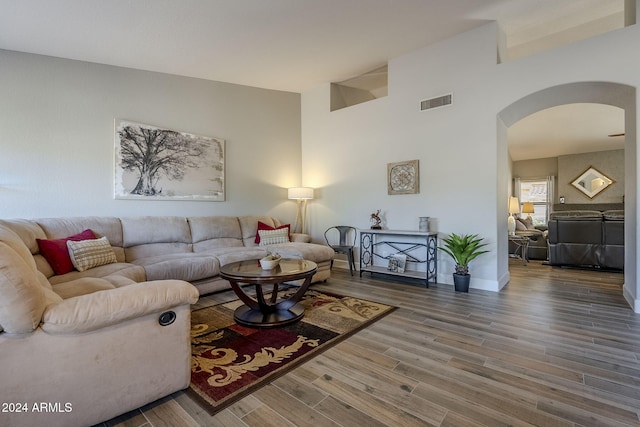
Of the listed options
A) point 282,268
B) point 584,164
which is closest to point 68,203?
point 282,268

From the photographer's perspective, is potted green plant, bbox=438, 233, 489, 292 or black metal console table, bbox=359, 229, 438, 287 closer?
potted green plant, bbox=438, 233, 489, 292

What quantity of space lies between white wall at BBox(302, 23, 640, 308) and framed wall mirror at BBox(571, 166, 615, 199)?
19.9 ft

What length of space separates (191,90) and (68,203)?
225 centimetres

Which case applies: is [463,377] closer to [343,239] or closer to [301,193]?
[343,239]

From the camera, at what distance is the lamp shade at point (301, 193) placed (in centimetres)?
510

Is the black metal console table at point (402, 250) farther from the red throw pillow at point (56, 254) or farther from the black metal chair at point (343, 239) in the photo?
the red throw pillow at point (56, 254)

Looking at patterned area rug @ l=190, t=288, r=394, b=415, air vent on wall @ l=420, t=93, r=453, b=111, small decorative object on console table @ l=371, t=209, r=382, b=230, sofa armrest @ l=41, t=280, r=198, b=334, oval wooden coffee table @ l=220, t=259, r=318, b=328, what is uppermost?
air vent on wall @ l=420, t=93, r=453, b=111

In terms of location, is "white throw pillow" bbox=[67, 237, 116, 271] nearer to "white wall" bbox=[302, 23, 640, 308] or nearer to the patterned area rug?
the patterned area rug

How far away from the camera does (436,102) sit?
4.05 meters

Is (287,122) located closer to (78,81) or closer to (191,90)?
(191,90)

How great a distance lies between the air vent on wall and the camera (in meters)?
3.94

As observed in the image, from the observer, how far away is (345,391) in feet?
5.33

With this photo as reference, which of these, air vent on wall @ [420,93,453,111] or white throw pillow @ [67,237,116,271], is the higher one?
air vent on wall @ [420,93,453,111]

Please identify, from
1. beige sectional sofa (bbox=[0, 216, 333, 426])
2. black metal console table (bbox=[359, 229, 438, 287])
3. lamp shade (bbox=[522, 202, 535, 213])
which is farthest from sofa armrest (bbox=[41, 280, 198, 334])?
lamp shade (bbox=[522, 202, 535, 213])
